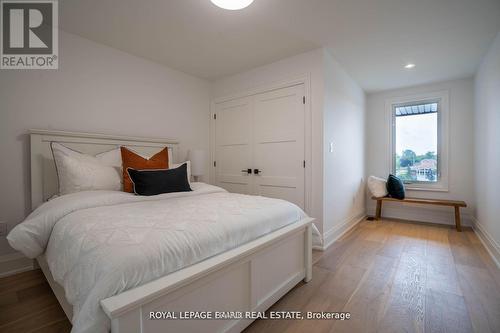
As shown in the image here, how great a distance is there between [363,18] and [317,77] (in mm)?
714

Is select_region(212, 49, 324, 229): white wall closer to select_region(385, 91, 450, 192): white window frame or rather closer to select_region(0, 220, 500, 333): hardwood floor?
select_region(0, 220, 500, 333): hardwood floor

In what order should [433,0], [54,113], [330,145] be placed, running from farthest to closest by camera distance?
[330,145] → [54,113] → [433,0]

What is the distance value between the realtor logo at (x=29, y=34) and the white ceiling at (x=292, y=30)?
0.12 meters

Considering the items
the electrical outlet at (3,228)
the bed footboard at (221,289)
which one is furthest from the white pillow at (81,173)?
the bed footboard at (221,289)

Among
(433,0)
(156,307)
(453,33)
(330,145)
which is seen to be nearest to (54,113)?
(156,307)

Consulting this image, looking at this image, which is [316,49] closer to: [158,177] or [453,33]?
[453,33]

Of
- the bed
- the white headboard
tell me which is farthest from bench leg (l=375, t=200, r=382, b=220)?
the white headboard

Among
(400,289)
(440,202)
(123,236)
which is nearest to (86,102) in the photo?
(123,236)

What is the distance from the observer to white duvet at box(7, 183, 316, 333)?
34.6 inches

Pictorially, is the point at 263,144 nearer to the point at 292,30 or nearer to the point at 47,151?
the point at 292,30

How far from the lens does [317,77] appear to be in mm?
2705

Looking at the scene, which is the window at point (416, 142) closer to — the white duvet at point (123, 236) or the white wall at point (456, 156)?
the white wall at point (456, 156)

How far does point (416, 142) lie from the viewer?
4.11 meters

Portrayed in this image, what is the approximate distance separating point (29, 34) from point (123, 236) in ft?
8.16
